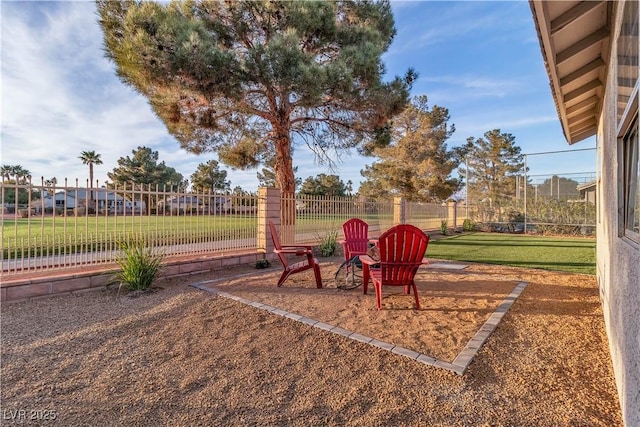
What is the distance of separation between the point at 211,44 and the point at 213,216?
3.95 m

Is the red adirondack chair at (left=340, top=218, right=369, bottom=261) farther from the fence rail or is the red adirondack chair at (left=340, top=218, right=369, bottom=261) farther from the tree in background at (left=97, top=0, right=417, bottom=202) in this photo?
the tree in background at (left=97, top=0, right=417, bottom=202)

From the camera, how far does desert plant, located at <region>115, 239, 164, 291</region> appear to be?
474cm

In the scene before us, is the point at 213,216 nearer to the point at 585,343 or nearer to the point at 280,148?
the point at 280,148

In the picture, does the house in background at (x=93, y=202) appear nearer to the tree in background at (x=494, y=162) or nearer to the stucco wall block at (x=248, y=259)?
the stucco wall block at (x=248, y=259)

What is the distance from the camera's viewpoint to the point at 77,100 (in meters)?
9.13

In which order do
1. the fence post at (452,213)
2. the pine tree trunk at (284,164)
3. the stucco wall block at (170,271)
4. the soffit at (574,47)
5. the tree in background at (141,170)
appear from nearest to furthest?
the soffit at (574,47) → the stucco wall block at (170,271) → the pine tree trunk at (284,164) → the fence post at (452,213) → the tree in background at (141,170)

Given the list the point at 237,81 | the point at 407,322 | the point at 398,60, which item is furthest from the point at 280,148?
the point at 407,322

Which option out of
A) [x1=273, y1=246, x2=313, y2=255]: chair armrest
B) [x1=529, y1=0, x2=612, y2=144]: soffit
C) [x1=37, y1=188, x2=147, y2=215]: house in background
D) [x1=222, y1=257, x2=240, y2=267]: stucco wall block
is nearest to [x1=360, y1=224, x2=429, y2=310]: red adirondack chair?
[x1=273, y1=246, x2=313, y2=255]: chair armrest

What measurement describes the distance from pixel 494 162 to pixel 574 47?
32151 millimetres

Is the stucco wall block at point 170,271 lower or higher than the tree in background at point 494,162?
lower

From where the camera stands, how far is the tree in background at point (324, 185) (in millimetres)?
41188

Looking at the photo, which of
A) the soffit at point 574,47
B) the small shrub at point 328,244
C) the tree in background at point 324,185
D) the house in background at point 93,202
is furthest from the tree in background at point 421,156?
the house in background at point 93,202

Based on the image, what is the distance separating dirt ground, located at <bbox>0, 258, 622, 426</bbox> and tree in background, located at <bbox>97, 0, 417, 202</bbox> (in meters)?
5.21

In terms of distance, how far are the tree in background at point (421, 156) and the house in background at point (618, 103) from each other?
1919 cm
